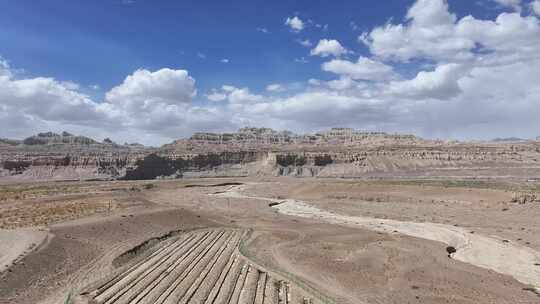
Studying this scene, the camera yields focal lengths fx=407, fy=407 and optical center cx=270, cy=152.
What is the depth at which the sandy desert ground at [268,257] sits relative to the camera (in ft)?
52.3

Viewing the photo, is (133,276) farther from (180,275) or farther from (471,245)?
(471,245)

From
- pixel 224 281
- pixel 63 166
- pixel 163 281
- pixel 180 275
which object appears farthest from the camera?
pixel 63 166

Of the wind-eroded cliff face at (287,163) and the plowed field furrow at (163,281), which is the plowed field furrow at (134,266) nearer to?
the plowed field furrow at (163,281)

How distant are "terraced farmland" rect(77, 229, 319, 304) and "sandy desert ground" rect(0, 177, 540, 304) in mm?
46

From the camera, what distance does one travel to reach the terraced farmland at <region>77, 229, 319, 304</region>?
14820 millimetres

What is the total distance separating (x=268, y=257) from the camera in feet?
74.2

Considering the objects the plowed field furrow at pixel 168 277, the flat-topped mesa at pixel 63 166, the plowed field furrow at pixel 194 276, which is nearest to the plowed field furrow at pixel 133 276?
the plowed field furrow at pixel 168 277

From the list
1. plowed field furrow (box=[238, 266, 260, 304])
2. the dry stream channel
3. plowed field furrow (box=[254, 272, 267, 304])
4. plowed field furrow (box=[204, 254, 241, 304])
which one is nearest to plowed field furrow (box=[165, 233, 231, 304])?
plowed field furrow (box=[204, 254, 241, 304])

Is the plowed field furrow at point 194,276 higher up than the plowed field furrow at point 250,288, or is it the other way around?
the plowed field furrow at point 194,276

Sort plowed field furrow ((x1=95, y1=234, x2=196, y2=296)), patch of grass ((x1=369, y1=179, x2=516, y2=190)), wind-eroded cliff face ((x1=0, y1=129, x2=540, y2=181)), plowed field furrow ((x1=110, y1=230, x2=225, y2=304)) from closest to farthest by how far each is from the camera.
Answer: plowed field furrow ((x1=110, y1=230, x2=225, y2=304))
plowed field furrow ((x1=95, y1=234, x2=196, y2=296))
patch of grass ((x1=369, y1=179, x2=516, y2=190))
wind-eroded cliff face ((x1=0, y1=129, x2=540, y2=181))

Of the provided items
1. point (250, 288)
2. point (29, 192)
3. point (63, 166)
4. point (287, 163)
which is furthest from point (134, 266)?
point (63, 166)

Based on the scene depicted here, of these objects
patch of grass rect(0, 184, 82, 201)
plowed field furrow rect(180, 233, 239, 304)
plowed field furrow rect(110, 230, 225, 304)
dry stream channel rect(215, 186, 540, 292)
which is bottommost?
dry stream channel rect(215, 186, 540, 292)

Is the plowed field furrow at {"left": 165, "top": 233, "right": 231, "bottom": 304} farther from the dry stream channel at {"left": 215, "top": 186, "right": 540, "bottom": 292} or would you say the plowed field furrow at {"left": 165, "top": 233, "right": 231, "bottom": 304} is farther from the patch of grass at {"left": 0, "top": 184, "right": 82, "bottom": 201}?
the patch of grass at {"left": 0, "top": 184, "right": 82, "bottom": 201}

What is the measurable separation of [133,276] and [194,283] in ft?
9.38
